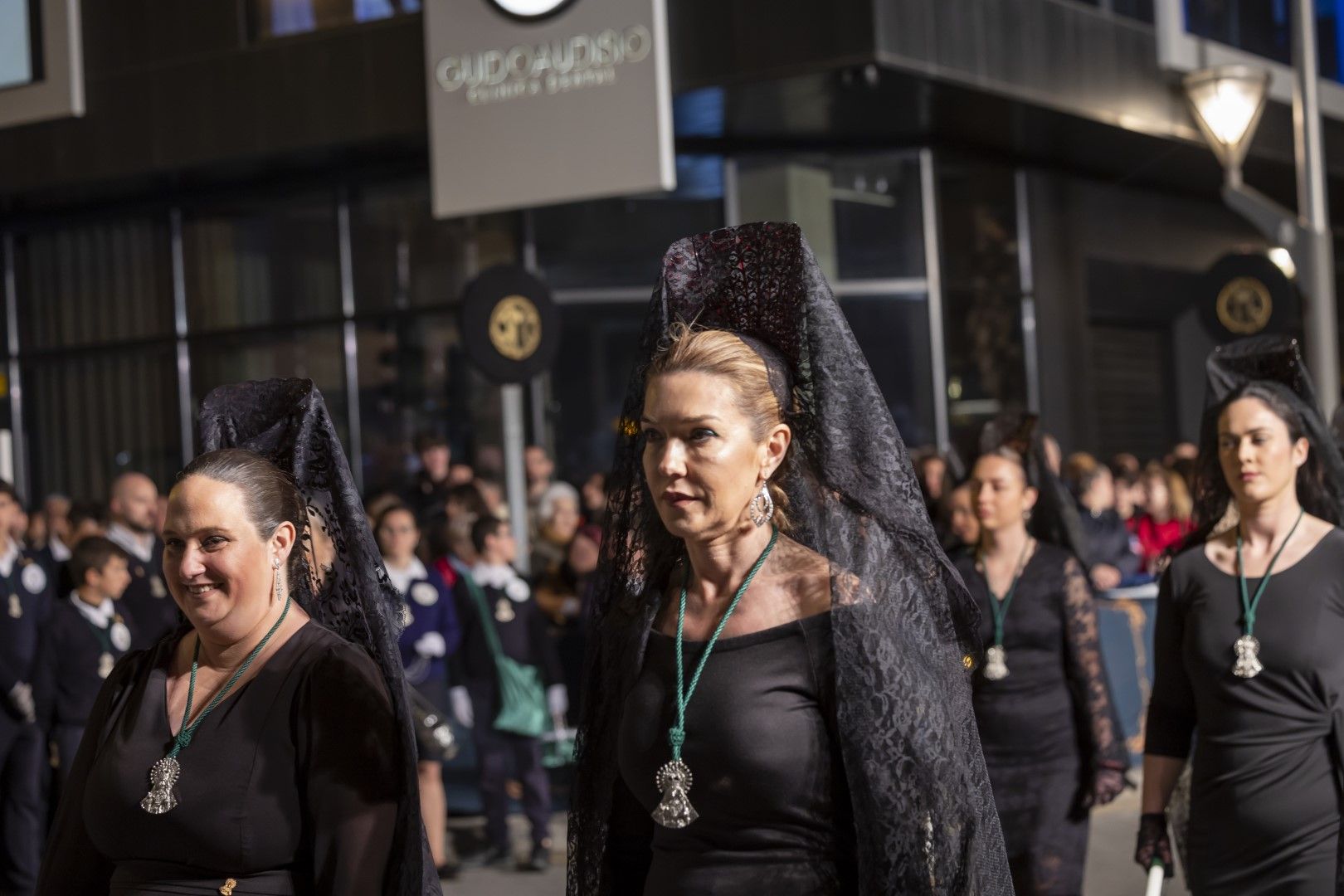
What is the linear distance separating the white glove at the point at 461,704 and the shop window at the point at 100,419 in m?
8.39

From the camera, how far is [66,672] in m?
7.88

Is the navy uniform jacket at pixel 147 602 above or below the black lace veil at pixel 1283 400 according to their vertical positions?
below

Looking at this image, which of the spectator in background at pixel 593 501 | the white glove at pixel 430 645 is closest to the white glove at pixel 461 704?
the white glove at pixel 430 645

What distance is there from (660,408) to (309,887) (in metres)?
1.05

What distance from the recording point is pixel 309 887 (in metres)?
2.98

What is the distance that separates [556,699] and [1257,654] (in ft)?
16.2

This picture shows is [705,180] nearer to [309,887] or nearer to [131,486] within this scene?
[131,486]

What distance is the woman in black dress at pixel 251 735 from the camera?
2936 millimetres

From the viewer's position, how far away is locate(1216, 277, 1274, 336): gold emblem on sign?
10.1m

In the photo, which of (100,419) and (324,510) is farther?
(100,419)

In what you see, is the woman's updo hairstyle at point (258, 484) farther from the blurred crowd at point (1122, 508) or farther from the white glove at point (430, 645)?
the blurred crowd at point (1122, 508)

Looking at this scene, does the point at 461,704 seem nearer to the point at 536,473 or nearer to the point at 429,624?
the point at 429,624

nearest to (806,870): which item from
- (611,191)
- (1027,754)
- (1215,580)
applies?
(1215,580)

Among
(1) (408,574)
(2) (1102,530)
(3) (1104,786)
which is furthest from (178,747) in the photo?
(2) (1102,530)
